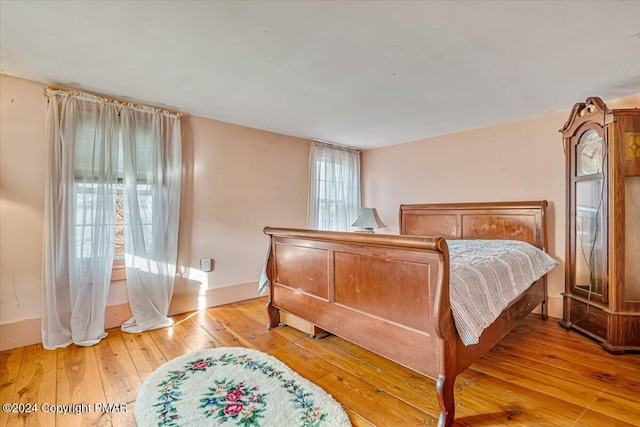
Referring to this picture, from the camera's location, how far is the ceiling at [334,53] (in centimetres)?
151

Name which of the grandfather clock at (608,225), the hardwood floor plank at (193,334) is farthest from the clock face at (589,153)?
the hardwood floor plank at (193,334)

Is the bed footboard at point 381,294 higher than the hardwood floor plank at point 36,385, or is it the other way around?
the bed footboard at point 381,294

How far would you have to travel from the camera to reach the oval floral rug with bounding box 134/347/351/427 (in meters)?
1.48

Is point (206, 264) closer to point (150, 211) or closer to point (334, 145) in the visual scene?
point (150, 211)

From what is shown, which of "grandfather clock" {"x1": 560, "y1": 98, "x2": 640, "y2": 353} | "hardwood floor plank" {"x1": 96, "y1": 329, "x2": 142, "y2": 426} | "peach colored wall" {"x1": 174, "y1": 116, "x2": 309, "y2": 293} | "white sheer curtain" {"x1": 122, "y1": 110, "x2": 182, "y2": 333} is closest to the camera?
"hardwood floor plank" {"x1": 96, "y1": 329, "x2": 142, "y2": 426}

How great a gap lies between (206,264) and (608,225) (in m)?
3.77

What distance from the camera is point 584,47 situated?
1821 millimetres

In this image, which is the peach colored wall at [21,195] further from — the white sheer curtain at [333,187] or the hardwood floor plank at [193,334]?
the white sheer curtain at [333,187]

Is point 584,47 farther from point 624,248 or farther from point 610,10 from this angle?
point 624,248

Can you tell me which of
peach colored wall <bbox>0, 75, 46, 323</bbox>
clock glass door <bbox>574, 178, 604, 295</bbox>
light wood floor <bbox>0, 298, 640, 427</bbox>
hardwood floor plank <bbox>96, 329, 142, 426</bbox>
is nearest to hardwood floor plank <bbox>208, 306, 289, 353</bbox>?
light wood floor <bbox>0, 298, 640, 427</bbox>

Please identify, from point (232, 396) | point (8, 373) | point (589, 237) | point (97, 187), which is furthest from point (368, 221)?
point (8, 373)

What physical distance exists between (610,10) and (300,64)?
68.4 inches

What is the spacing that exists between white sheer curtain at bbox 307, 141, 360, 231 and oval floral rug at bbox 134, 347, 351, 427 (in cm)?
244

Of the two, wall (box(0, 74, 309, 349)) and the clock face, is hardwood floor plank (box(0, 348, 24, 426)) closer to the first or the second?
wall (box(0, 74, 309, 349))
